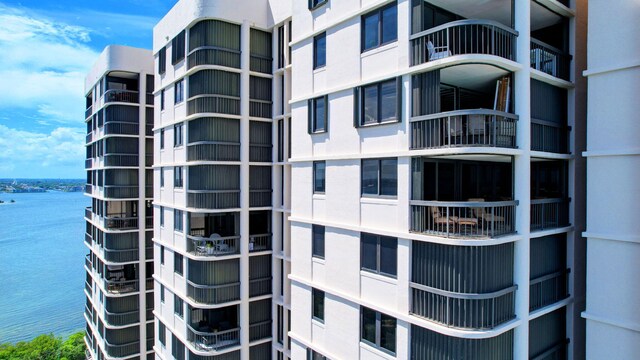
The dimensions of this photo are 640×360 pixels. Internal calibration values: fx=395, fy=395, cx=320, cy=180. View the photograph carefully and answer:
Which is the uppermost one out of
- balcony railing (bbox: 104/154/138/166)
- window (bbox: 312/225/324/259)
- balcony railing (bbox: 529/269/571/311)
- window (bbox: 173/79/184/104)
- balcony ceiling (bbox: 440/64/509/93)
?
window (bbox: 173/79/184/104)

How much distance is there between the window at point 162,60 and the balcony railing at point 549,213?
19.1m

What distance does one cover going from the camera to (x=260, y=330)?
19156 millimetres

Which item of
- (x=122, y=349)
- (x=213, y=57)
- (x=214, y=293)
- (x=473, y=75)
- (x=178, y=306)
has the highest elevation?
(x=213, y=57)

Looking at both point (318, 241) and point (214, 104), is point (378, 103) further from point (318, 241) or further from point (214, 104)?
point (214, 104)

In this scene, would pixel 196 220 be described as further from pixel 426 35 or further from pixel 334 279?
pixel 426 35

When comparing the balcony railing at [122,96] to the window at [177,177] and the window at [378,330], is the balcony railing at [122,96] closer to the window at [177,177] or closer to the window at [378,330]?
the window at [177,177]

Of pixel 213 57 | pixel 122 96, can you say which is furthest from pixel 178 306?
pixel 122 96

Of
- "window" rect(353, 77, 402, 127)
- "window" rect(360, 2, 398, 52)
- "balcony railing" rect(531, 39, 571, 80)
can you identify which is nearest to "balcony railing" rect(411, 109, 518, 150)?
"window" rect(353, 77, 402, 127)

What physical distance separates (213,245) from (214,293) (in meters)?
2.16

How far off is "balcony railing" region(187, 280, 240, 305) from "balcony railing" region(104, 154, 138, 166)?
489 inches

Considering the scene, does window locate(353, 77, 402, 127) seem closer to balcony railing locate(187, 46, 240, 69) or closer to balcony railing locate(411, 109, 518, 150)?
balcony railing locate(411, 109, 518, 150)

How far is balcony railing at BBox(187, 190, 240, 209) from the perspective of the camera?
17.9 metres

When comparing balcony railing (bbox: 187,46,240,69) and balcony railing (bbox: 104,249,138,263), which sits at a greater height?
balcony railing (bbox: 187,46,240,69)

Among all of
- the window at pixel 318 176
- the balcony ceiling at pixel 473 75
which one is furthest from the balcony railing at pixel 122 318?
the balcony ceiling at pixel 473 75
